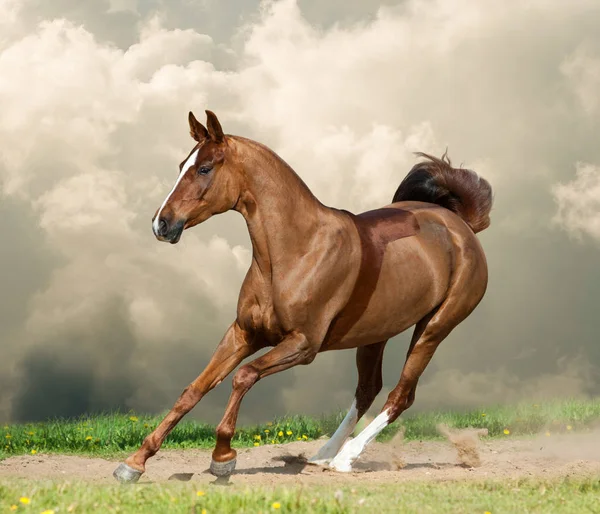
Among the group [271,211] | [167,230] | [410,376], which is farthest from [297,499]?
[410,376]

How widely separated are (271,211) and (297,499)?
2472mm

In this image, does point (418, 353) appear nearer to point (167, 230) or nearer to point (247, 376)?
point (247, 376)

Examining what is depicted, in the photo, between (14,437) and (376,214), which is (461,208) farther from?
(14,437)

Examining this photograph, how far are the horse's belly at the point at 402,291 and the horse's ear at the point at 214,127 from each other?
69.9 inches

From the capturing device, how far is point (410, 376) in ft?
27.3

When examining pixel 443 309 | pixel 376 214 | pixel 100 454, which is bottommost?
pixel 100 454

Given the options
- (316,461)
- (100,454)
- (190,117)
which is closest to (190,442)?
(100,454)

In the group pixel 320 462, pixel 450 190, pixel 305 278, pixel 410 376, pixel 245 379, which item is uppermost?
pixel 450 190

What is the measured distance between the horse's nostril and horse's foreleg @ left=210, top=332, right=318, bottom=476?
1.14 m

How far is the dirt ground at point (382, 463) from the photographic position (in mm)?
7723

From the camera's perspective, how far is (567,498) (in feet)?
21.3

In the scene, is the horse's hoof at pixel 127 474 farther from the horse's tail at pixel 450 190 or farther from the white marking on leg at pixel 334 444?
the horse's tail at pixel 450 190

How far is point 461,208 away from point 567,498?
365cm

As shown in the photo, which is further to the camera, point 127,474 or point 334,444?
point 334,444
